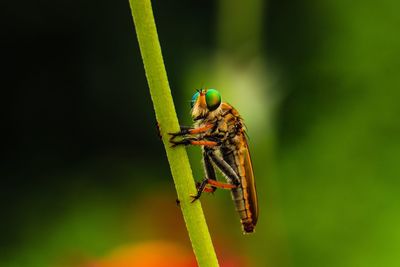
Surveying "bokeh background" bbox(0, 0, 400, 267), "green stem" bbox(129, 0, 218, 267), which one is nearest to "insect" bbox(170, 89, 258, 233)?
"green stem" bbox(129, 0, 218, 267)

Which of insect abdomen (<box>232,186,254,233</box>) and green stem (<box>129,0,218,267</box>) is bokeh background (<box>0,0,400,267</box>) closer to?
insect abdomen (<box>232,186,254,233</box>)

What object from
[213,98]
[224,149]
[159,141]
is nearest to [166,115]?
[213,98]

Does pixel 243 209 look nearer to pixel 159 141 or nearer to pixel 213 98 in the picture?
pixel 213 98

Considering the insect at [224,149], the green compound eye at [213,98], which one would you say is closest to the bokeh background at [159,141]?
the insect at [224,149]

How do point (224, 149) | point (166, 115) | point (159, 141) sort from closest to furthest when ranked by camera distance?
point (166, 115) < point (224, 149) < point (159, 141)

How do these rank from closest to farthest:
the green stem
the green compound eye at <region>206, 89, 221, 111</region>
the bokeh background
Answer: the green stem → the green compound eye at <region>206, 89, 221, 111</region> → the bokeh background

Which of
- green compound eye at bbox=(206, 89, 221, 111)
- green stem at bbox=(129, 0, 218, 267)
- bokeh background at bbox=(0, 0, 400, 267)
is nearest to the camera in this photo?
green stem at bbox=(129, 0, 218, 267)

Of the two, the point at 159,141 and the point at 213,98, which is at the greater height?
the point at 159,141
